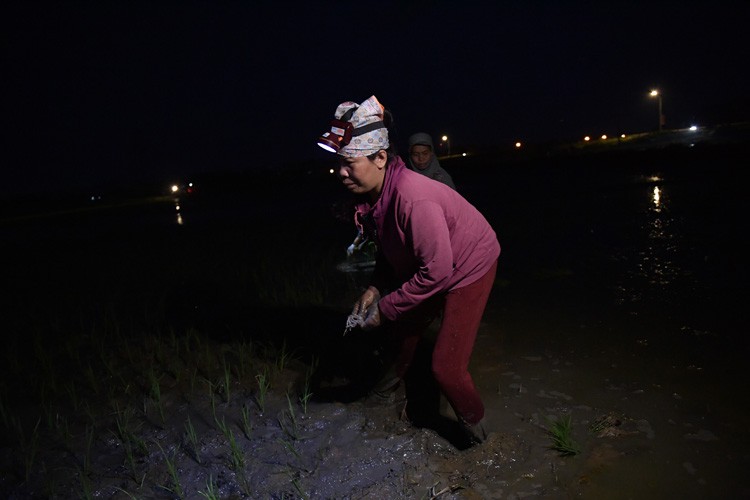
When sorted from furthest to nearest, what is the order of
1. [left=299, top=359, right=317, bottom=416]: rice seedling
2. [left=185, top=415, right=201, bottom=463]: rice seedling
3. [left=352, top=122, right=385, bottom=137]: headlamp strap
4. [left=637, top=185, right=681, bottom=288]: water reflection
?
1. [left=637, top=185, right=681, bottom=288]: water reflection
2. [left=299, top=359, right=317, bottom=416]: rice seedling
3. [left=185, top=415, right=201, bottom=463]: rice seedling
4. [left=352, top=122, right=385, bottom=137]: headlamp strap

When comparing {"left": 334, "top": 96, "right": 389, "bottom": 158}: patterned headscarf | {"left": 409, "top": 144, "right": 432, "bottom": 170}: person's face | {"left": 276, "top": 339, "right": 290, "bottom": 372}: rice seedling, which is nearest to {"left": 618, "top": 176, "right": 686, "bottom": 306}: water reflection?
{"left": 409, "top": 144, "right": 432, "bottom": 170}: person's face

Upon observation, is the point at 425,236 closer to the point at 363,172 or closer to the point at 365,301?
the point at 363,172

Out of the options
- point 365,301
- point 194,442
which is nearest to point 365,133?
point 365,301

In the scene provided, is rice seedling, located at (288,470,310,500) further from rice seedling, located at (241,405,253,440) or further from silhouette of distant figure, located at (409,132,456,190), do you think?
silhouette of distant figure, located at (409,132,456,190)

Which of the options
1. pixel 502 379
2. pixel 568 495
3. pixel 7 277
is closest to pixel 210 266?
pixel 7 277

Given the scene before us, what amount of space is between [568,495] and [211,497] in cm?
167

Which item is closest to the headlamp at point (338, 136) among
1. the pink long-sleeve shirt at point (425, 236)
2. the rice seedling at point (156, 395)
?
the pink long-sleeve shirt at point (425, 236)

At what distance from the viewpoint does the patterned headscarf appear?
2.12 m

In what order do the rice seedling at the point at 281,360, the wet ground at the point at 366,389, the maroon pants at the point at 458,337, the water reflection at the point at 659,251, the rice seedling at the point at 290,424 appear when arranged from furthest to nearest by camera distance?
the water reflection at the point at 659,251 < the rice seedling at the point at 281,360 < the rice seedling at the point at 290,424 < the wet ground at the point at 366,389 < the maroon pants at the point at 458,337

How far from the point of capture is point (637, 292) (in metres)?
4.71

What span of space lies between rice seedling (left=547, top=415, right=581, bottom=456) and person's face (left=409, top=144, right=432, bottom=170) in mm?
2699

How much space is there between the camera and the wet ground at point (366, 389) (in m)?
2.44

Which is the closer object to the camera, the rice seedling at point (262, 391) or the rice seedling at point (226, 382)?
the rice seedling at point (262, 391)

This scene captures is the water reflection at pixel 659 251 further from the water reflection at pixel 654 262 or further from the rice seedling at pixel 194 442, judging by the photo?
the rice seedling at pixel 194 442
